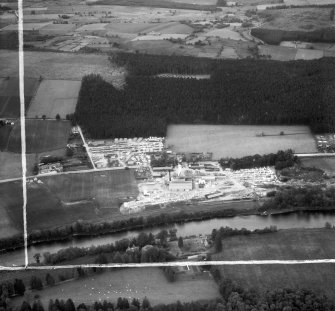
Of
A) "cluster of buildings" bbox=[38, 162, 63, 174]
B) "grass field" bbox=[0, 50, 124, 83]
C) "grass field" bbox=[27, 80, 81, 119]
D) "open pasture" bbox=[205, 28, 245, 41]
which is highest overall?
"open pasture" bbox=[205, 28, 245, 41]

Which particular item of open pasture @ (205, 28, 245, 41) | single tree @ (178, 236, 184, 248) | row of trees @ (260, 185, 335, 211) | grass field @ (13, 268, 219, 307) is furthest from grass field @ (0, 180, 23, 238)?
open pasture @ (205, 28, 245, 41)

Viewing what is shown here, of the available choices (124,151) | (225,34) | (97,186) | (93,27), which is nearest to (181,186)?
(97,186)

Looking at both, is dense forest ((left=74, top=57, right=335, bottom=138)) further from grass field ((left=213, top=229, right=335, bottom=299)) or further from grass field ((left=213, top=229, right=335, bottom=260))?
grass field ((left=213, top=229, right=335, bottom=299))

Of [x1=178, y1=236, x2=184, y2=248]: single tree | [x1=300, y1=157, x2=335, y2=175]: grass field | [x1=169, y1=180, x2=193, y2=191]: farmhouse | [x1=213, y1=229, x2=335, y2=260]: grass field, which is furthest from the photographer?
[x1=300, y1=157, x2=335, y2=175]: grass field

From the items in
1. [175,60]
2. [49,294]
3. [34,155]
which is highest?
[175,60]

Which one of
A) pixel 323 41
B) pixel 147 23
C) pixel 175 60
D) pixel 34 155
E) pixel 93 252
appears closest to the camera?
pixel 93 252

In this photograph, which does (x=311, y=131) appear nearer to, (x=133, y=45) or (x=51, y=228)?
(x=51, y=228)

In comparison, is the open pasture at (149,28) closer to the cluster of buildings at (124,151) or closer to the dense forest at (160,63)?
the dense forest at (160,63)

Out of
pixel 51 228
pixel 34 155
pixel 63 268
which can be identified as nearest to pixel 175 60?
pixel 34 155
